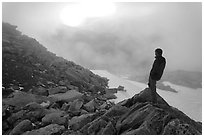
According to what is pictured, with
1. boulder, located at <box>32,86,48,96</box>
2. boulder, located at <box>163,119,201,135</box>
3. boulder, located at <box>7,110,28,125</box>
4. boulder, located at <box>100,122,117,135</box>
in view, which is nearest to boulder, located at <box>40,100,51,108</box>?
boulder, located at <box>7,110,28,125</box>

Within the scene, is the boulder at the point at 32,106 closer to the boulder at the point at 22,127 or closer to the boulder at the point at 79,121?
the boulder at the point at 22,127

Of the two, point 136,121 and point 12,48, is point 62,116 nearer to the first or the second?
point 136,121

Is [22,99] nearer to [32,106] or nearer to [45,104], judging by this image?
[32,106]

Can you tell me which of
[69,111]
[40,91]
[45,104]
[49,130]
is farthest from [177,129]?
[40,91]

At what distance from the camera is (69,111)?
13516 millimetres

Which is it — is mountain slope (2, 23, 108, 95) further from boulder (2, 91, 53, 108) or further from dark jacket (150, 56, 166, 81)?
dark jacket (150, 56, 166, 81)

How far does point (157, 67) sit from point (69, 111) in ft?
18.0

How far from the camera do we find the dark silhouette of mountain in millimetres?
10445

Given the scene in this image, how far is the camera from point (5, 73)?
18.5 metres

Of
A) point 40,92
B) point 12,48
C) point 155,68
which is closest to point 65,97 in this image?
point 40,92

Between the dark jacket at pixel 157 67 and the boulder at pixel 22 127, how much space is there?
242 inches

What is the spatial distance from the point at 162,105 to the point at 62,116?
5.06 m

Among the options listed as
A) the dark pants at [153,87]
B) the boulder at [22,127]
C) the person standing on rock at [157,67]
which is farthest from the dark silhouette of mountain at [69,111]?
the person standing on rock at [157,67]

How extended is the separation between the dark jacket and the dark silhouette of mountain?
1363 mm
